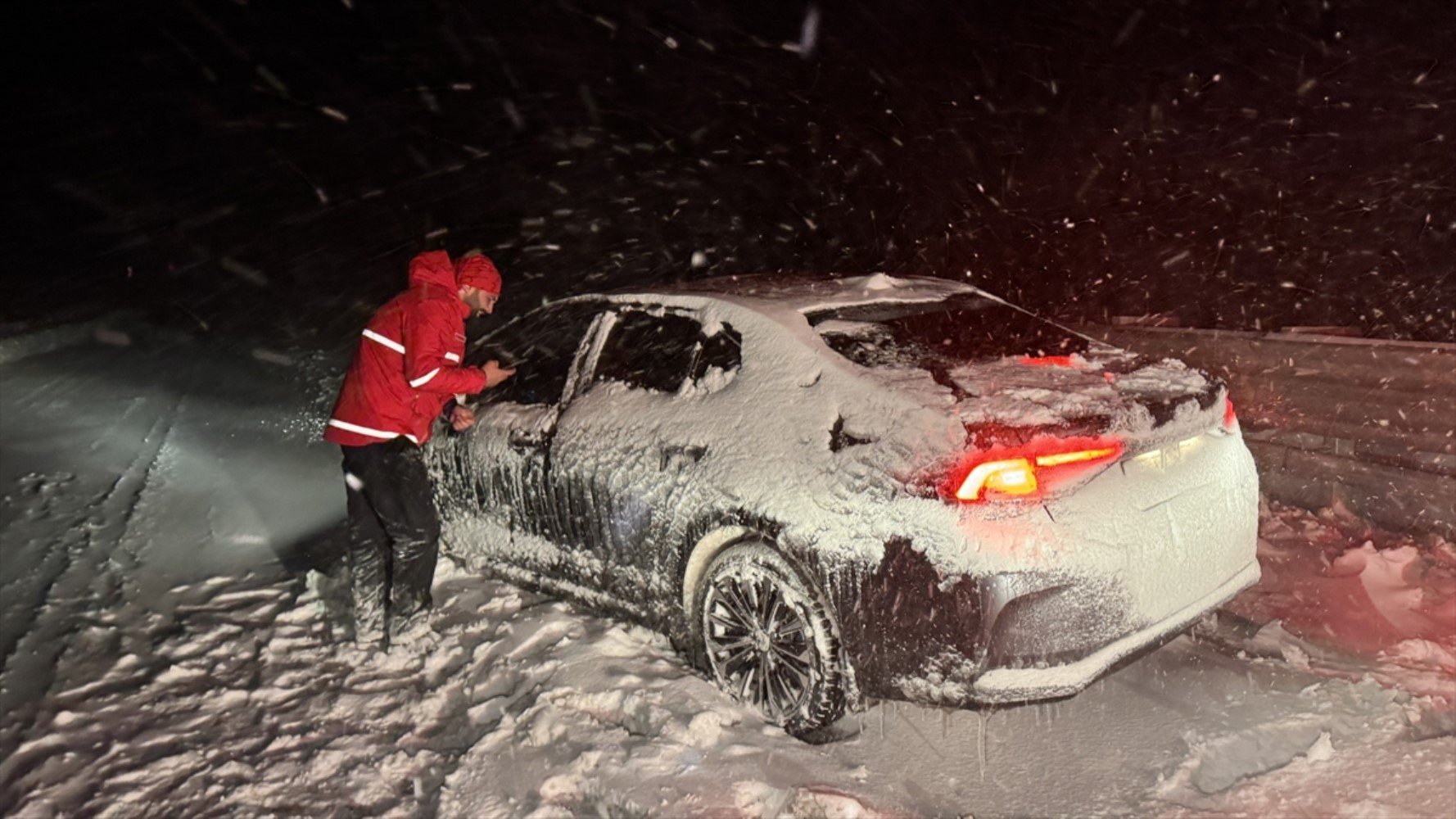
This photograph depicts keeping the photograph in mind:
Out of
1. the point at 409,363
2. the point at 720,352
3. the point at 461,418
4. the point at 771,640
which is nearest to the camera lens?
the point at 771,640

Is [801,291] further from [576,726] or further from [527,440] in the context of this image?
[576,726]

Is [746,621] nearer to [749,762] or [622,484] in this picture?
[749,762]

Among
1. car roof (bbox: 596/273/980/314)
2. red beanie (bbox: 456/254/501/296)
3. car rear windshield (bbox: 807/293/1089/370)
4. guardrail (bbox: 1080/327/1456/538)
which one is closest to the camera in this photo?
car rear windshield (bbox: 807/293/1089/370)

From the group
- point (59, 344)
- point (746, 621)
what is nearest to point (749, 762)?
point (746, 621)

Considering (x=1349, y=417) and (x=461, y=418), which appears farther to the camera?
(x=1349, y=417)

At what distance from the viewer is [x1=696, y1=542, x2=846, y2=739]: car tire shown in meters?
3.45

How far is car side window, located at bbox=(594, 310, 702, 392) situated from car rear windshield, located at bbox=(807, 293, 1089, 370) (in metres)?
0.57

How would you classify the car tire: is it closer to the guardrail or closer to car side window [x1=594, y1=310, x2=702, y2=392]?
car side window [x1=594, y1=310, x2=702, y2=392]

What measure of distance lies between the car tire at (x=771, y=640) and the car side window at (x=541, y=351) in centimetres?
143

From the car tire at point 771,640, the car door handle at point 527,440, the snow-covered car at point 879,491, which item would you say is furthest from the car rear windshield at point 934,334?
the car door handle at point 527,440

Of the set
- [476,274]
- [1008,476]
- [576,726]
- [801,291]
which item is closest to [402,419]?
[476,274]

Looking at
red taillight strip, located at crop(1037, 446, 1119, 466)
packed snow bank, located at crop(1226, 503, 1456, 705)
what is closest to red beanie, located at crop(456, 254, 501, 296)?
red taillight strip, located at crop(1037, 446, 1119, 466)

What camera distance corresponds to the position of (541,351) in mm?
4988

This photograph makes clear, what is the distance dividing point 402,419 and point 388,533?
23.4 inches
